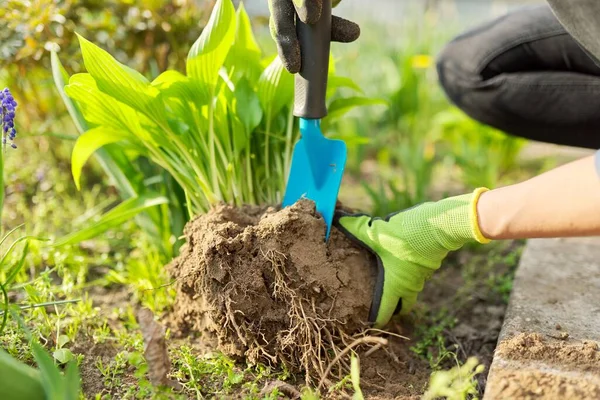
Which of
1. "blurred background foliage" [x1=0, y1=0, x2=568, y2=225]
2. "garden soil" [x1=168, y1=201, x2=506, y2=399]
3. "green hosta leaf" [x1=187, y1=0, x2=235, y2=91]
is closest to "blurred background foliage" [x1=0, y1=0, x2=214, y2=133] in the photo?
"blurred background foliage" [x1=0, y1=0, x2=568, y2=225]

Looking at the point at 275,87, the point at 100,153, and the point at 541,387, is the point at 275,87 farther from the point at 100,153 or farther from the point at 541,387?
the point at 541,387

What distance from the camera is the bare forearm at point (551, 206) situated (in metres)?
1.11

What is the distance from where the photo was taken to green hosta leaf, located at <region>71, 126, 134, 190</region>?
148cm

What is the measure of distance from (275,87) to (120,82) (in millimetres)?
388

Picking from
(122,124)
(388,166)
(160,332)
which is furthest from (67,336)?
(388,166)

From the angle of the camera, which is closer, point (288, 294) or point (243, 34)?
point (288, 294)

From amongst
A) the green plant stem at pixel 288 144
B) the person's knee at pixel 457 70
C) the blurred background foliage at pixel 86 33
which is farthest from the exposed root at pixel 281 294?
the person's knee at pixel 457 70

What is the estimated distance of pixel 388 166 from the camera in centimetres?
281

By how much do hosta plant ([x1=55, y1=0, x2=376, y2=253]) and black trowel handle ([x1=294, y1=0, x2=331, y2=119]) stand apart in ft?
0.46

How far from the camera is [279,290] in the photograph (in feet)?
4.36

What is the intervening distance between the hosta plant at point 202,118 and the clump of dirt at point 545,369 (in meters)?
0.70

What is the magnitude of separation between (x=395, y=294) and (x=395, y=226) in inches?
6.3

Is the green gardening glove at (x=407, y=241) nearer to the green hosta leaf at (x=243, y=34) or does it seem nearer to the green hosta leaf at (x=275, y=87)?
the green hosta leaf at (x=275, y=87)

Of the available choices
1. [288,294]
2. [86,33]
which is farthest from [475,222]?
[86,33]
